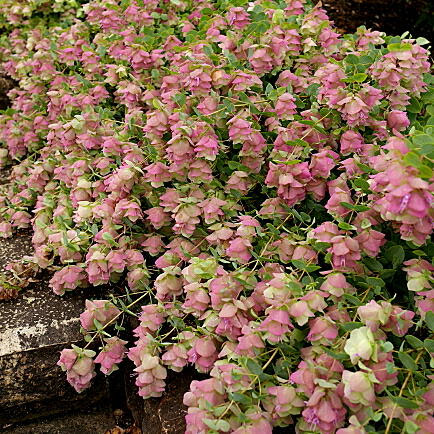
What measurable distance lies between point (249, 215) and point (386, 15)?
111 inches

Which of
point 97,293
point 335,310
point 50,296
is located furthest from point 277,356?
point 50,296

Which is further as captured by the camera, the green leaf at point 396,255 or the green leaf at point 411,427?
the green leaf at point 396,255

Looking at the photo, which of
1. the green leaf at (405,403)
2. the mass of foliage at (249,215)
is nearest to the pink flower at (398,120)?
the mass of foliage at (249,215)

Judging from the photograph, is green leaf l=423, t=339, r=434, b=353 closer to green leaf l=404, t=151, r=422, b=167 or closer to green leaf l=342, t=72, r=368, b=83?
green leaf l=404, t=151, r=422, b=167

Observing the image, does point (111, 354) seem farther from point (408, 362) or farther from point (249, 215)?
point (408, 362)

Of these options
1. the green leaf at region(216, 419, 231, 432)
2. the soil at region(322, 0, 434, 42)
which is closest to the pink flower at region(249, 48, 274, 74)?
the green leaf at region(216, 419, 231, 432)

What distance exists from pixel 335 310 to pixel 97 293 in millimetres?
748

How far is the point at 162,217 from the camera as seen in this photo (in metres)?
1.61

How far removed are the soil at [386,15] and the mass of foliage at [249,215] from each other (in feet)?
5.75

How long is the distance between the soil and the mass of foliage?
1753 millimetres

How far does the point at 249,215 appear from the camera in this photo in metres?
1.60

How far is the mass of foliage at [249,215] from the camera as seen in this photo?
3.76 ft

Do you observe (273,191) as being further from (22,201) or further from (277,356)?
(22,201)

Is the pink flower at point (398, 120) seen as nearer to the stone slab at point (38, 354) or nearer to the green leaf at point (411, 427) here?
the green leaf at point (411, 427)
